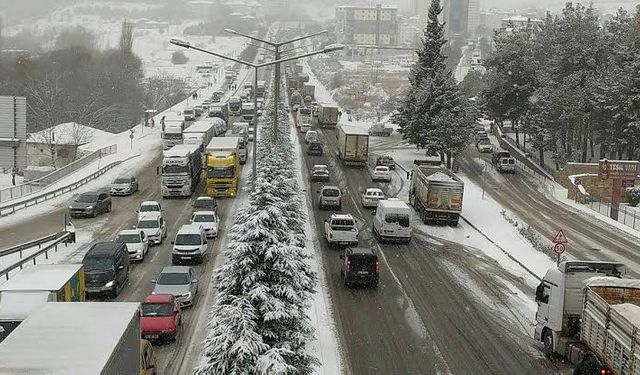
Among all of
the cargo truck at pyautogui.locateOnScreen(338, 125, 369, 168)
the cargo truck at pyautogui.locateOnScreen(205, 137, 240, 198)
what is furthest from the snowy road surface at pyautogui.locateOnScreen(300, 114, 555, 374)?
the cargo truck at pyautogui.locateOnScreen(338, 125, 369, 168)

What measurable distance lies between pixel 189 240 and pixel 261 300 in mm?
15758

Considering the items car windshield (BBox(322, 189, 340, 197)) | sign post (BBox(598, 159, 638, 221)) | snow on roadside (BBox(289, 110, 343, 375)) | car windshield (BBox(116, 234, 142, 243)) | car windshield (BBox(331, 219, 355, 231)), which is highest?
sign post (BBox(598, 159, 638, 221))

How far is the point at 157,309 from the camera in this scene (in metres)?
22.2

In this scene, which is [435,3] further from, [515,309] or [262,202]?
[262,202]

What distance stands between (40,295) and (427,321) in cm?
1239

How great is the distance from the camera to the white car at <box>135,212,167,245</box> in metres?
34.6

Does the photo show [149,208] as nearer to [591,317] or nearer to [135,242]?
[135,242]

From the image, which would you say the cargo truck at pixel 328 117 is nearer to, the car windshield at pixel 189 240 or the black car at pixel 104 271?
the car windshield at pixel 189 240

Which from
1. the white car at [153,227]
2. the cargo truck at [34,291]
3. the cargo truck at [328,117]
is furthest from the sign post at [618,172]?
the cargo truck at [328,117]

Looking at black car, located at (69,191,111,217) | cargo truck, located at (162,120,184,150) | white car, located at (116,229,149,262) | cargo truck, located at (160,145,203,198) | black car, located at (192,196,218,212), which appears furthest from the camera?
cargo truck, located at (162,120,184,150)

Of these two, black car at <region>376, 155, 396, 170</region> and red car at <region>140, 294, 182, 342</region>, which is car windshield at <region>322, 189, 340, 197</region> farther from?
red car at <region>140, 294, 182, 342</region>

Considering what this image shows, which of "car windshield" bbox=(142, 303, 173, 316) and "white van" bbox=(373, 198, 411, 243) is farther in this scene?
"white van" bbox=(373, 198, 411, 243)

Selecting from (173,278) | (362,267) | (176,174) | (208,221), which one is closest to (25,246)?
(208,221)

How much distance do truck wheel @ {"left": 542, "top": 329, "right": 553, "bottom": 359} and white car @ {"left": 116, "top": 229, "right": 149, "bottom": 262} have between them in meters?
16.9
